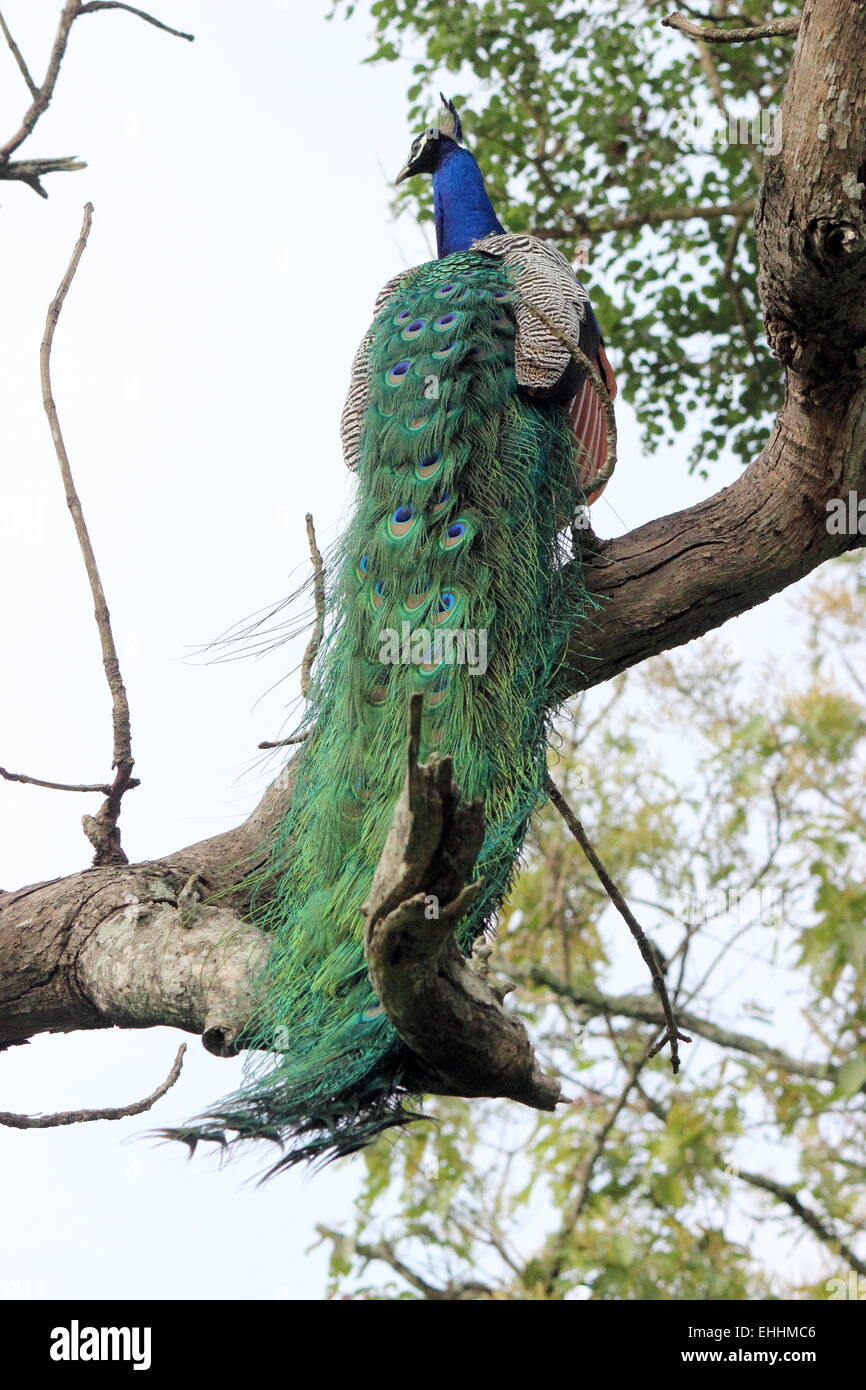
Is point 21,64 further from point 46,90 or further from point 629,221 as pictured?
point 629,221

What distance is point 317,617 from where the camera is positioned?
147 inches

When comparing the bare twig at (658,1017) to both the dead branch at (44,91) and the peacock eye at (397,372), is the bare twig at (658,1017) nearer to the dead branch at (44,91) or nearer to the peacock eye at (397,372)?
the peacock eye at (397,372)

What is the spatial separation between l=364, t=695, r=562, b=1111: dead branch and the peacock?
0.22 m

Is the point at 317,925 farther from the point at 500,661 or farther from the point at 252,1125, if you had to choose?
the point at 500,661

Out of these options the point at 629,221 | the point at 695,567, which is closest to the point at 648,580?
the point at 695,567

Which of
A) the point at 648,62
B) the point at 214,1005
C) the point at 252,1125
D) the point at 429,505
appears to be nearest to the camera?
the point at 252,1125

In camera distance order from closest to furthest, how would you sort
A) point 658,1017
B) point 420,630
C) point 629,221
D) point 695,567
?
point 420,630, point 695,567, point 629,221, point 658,1017

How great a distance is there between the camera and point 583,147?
6.91m

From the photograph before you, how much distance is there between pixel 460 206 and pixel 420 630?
2.59 meters

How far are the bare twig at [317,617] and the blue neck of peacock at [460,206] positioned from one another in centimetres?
203

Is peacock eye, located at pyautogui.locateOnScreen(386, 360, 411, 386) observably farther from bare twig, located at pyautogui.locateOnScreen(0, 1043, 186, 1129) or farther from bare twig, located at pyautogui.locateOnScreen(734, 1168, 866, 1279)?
bare twig, located at pyautogui.locateOnScreen(734, 1168, 866, 1279)

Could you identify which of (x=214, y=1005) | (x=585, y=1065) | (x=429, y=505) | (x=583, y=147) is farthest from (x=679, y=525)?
(x=585, y=1065)

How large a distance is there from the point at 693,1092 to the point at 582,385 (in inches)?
182

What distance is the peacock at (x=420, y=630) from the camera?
2.63 meters
